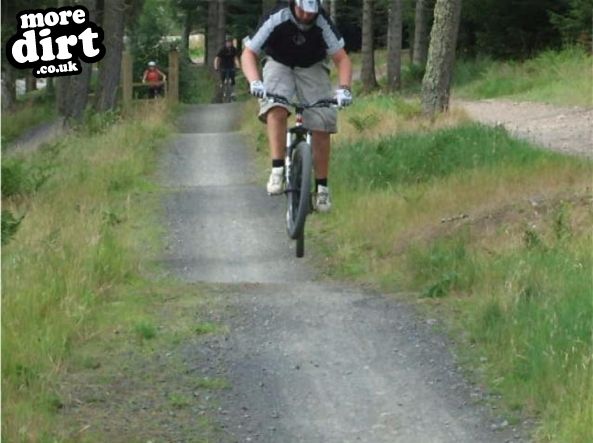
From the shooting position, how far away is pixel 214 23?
50.9 m

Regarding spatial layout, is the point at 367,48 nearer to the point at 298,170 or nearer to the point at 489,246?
the point at 489,246

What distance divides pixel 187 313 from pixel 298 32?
2285 millimetres

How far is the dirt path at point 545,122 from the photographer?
18.0 metres

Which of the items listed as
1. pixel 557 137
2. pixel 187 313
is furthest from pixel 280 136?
pixel 557 137

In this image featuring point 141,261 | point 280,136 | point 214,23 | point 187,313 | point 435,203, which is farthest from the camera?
point 214,23

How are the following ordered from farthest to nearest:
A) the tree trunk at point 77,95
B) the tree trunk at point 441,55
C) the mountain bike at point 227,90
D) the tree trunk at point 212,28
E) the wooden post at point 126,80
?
the tree trunk at point 212,28 → the mountain bike at point 227,90 → the wooden post at point 126,80 → the tree trunk at point 77,95 → the tree trunk at point 441,55

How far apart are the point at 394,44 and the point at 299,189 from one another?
25835mm

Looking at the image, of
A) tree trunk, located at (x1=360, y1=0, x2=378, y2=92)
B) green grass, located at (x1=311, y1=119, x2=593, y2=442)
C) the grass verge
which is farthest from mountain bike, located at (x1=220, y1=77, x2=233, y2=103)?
the grass verge

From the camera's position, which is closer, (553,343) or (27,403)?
(27,403)

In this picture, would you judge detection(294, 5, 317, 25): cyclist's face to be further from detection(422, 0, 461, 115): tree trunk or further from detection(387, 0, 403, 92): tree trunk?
detection(387, 0, 403, 92): tree trunk

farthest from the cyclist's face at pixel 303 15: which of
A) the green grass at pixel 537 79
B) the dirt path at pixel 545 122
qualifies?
the green grass at pixel 537 79

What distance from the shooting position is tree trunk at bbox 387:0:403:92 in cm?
3447

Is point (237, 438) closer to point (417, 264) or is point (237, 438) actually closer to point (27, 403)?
point (27, 403)

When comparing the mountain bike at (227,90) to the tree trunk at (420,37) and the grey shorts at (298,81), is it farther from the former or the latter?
the grey shorts at (298,81)
